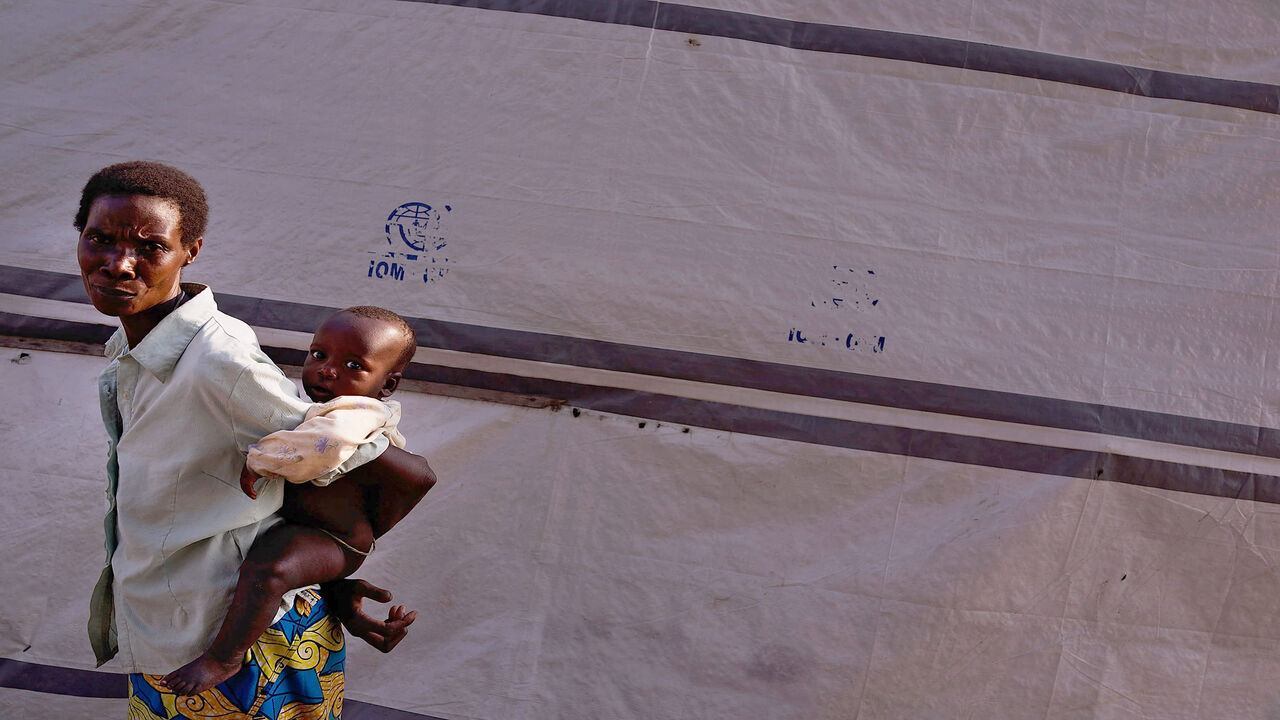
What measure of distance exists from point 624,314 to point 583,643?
0.65m

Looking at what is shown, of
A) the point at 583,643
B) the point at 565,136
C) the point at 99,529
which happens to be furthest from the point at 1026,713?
the point at 99,529

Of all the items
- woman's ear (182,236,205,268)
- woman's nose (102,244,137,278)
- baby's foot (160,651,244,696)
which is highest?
woman's ear (182,236,205,268)

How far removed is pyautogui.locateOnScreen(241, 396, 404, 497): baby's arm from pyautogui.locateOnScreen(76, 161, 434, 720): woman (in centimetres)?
3

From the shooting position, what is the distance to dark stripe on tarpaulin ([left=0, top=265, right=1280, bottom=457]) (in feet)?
6.01

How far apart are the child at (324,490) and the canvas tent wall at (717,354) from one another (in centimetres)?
62

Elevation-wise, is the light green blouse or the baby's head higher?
the baby's head

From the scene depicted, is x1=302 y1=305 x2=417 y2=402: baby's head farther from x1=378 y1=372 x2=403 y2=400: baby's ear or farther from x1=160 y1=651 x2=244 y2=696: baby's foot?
x1=160 y1=651 x2=244 y2=696: baby's foot

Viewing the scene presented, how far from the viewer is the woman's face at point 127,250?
1004 millimetres

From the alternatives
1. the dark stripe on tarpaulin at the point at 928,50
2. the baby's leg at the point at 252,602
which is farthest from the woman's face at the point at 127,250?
the dark stripe on tarpaulin at the point at 928,50

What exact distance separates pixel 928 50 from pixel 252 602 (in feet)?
5.19

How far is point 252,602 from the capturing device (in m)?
1.01

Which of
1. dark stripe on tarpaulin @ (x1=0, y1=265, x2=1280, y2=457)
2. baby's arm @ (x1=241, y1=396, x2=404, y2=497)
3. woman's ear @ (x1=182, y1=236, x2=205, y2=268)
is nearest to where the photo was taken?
baby's arm @ (x1=241, y1=396, x2=404, y2=497)

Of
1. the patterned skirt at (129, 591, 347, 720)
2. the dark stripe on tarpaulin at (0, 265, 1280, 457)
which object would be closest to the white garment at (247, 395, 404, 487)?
the patterned skirt at (129, 591, 347, 720)

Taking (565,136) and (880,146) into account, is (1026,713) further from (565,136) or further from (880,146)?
(565,136)
